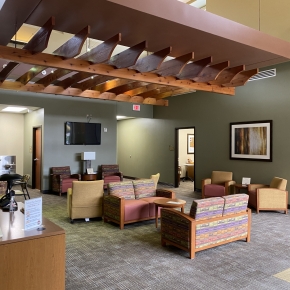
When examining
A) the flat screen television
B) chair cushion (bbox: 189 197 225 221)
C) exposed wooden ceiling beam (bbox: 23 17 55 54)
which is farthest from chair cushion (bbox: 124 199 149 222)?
the flat screen television

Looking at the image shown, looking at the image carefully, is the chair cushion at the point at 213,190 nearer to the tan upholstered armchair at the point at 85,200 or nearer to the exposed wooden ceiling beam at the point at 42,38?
the tan upholstered armchair at the point at 85,200

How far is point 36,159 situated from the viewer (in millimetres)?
9711

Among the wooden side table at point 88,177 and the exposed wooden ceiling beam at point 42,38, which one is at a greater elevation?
the exposed wooden ceiling beam at point 42,38

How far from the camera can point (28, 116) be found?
10305 mm

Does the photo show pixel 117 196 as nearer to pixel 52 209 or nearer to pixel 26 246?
pixel 52 209

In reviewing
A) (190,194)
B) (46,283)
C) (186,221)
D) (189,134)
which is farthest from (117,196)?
(189,134)

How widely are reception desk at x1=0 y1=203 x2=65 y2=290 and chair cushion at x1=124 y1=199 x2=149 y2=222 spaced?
2.83 m

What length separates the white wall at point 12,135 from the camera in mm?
10430

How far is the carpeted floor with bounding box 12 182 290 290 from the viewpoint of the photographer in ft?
10.4

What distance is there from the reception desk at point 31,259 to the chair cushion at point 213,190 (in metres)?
6.00

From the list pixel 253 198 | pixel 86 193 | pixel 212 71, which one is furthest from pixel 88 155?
pixel 212 71

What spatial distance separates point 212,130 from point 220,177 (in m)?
1.58

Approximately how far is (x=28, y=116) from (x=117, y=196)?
21.2 feet

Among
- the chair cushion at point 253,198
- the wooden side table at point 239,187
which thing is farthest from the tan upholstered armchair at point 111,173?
the chair cushion at point 253,198
